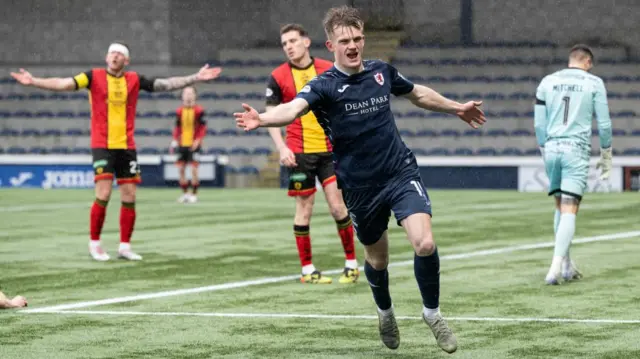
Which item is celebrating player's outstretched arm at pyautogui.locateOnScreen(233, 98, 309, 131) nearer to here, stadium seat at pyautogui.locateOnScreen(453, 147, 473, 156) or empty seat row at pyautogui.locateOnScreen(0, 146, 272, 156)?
stadium seat at pyautogui.locateOnScreen(453, 147, 473, 156)

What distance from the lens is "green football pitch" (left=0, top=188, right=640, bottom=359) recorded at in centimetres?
741

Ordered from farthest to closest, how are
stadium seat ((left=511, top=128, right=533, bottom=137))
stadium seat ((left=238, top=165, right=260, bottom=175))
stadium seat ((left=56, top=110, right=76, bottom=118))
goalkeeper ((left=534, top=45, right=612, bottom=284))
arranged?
stadium seat ((left=56, top=110, right=76, bottom=118)), stadium seat ((left=511, top=128, right=533, bottom=137)), stadium seat ((left=238, top=165, right=260, bottom=175)), goalkeeper ((left=534, top=45, right=612, bottom=284))

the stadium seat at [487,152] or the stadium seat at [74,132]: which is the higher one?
the stadium seat at [74,132]

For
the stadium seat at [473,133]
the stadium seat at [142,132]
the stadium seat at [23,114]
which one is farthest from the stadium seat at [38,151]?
the stadium seat at [473,133]

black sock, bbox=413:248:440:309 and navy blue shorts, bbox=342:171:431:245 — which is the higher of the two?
navy blue shorts, bbox=342:171:431:245

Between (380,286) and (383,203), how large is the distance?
0.54 metres

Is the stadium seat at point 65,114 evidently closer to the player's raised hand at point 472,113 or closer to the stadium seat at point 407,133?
the stadium seat at point 407,133

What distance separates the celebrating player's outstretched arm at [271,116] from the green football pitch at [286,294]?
1362 millimetres

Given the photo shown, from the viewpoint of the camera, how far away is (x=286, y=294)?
989cm

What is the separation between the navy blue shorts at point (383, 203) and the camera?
23.6 feet

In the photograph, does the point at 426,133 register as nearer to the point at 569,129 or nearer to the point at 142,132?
the point at 142,132

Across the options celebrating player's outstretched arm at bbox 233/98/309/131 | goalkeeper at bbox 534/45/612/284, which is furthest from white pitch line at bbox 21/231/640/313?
celebrating player's outstretched arm at bbox 233/98/309/131

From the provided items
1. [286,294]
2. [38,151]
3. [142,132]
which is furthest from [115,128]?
[38,151]

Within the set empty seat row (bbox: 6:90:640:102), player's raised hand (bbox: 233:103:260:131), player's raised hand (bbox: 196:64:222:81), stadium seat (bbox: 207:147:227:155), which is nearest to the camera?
player's raised hand (bbox: 233:103:260:131)
